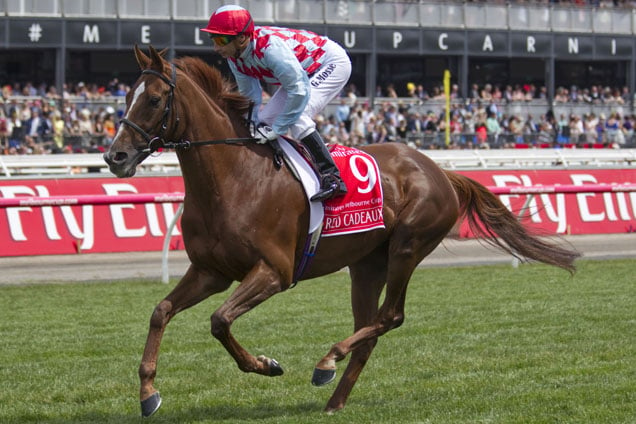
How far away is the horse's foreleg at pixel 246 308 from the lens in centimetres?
480

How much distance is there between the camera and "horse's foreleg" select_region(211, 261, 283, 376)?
189 inches

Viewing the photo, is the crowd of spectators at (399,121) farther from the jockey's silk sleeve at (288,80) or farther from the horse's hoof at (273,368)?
the horse's hoof at (273,368)

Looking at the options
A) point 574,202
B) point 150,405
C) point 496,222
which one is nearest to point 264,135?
point 150,405

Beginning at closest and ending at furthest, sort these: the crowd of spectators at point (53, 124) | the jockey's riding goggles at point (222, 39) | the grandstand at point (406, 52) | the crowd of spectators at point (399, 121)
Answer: the jockey's riding goggles at point (222, 39), the crowd of spectators at point (53, 124), the crowd of spectators at point (399, 121), the grandstand at point (406, 52)

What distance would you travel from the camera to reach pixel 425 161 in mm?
6016

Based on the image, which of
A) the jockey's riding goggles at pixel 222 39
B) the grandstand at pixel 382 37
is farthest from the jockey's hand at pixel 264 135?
the grandstand at pixel 382 37

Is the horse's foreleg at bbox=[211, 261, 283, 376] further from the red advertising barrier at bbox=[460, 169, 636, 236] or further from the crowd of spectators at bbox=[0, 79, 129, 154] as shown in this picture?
the crowd of spectators at bbox=[0, 79, 129, 154]

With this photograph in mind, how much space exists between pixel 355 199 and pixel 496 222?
1315 mm

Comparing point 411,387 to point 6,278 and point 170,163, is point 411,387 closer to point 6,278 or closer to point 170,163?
point 6,278

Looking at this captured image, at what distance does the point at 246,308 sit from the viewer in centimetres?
489

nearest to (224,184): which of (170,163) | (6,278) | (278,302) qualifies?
(278,302)

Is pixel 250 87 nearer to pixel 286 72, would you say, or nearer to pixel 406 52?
pixel 286 72

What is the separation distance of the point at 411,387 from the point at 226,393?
96cm

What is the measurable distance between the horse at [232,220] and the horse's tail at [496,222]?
71 centimetres
